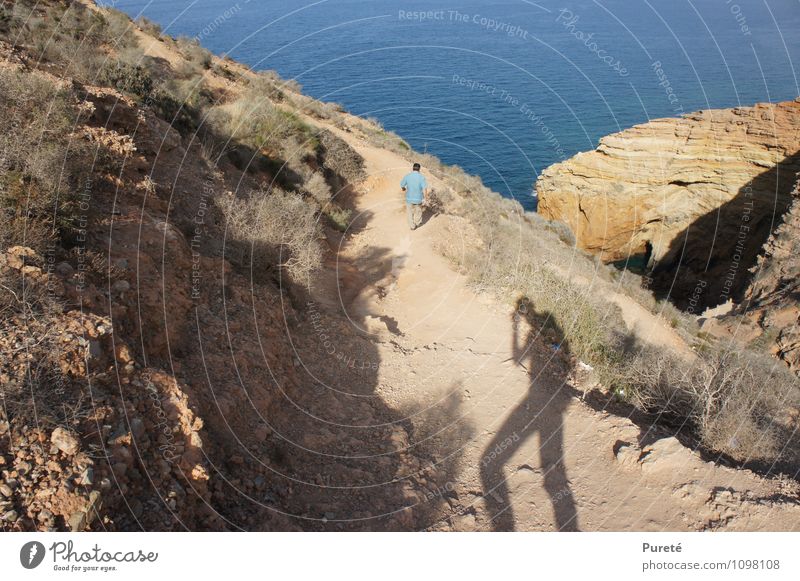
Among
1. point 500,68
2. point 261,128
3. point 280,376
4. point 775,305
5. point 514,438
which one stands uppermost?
point 500,68

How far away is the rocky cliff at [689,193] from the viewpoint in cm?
2572

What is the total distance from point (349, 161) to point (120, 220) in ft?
42.7

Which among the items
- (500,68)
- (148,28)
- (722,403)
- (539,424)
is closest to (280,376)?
(539,424)

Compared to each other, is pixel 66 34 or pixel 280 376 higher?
pixel 66 34

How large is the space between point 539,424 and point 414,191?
794 centimetres

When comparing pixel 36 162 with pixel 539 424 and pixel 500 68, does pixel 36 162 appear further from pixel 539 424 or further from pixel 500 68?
pixel 500 68

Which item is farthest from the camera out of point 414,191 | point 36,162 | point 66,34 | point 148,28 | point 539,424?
point 148,28

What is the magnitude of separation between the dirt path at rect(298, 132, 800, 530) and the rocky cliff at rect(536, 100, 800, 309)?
19.0 m

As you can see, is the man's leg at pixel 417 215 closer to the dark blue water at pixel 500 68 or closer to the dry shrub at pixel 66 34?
the dry shrub at pixel 66 34

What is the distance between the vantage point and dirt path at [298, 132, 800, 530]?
19.2 feet

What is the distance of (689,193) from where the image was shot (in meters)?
29.0

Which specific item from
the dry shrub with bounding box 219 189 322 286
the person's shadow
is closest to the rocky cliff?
the person's shadow

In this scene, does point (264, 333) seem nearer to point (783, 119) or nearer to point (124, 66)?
point (124, 66)

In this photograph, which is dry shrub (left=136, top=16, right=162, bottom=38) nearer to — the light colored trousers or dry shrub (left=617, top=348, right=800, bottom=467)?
the light colored trousers
